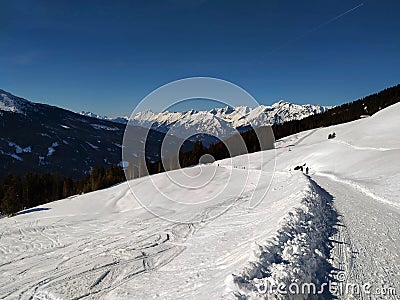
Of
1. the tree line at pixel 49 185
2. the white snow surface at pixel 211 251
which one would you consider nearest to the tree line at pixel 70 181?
the tree line at pixel 49 185

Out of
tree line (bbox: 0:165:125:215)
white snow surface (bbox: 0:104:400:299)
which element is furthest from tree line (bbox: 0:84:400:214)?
white snow surface (bbox: 0:104:400:299)

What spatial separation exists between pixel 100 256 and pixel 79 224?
9073mm

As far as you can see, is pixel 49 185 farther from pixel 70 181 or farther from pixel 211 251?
pixel 211 251

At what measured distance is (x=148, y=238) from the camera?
12430 millimetres

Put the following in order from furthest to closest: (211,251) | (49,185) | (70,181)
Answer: (70,181) < (49,185) < (211,251)

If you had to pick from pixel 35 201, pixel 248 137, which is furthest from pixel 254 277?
pixel 248 137

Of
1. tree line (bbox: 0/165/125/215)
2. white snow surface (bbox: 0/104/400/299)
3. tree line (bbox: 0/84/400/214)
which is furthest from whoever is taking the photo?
tree line (bbox: 0/165/125/215)

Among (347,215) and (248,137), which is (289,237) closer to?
(347,215)

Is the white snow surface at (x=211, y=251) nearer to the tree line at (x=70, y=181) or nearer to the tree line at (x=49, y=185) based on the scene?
the tree line at (x=70, y=181)

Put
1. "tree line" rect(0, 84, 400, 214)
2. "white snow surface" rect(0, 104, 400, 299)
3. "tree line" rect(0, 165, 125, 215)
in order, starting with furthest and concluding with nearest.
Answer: "tree line" rect(0, 165, 125, 215), "tree line" rect(0, 84, 400, 214), "white snow surface" rect(0, 104, 400, 299)

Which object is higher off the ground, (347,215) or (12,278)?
(12,278)

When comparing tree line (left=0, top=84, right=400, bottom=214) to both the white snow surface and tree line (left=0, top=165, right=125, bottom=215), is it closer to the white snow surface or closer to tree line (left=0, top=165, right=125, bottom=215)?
tree line (left=0, top=165, right=125, bottom=215)

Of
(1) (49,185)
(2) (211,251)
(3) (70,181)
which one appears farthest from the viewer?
(3) (70,181)

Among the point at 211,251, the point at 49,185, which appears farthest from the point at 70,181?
the point at 211,251
